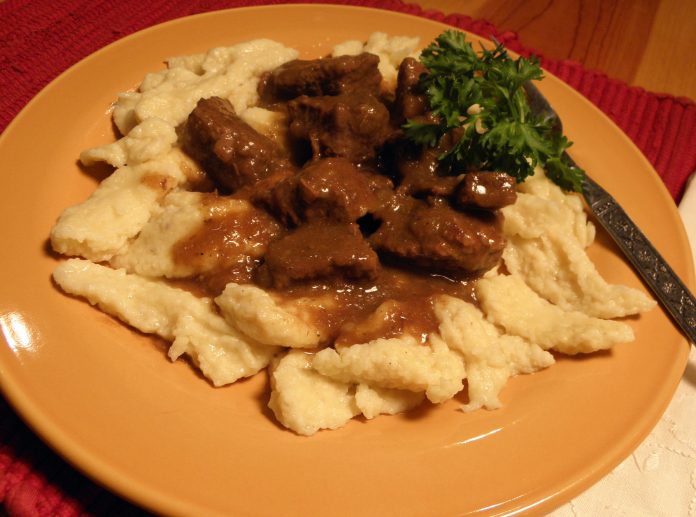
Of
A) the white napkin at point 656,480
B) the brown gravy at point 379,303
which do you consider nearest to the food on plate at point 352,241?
the brown gravy at point 379,303

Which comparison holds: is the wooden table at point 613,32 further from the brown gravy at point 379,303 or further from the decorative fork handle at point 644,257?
the brown gravy at point 379,303

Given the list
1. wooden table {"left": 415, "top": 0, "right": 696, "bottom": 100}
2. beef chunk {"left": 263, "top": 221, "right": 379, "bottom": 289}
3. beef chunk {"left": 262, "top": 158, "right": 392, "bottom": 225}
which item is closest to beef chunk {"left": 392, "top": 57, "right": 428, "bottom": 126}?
beef chunk {"left": 262, "top": 158, "right": 392, "bottom": 225}

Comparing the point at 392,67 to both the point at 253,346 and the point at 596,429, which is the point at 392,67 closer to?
the point at 253,346

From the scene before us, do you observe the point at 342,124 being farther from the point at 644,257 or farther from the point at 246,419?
the point at 644,257

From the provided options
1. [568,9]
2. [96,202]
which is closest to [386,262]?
[96,202]

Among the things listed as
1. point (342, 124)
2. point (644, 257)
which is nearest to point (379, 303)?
point (342, 124)

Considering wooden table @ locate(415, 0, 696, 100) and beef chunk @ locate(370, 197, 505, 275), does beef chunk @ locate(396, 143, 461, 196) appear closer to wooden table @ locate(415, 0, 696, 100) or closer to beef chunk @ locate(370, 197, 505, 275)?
beef chunk @ locate(370, 197, 505, 275)
